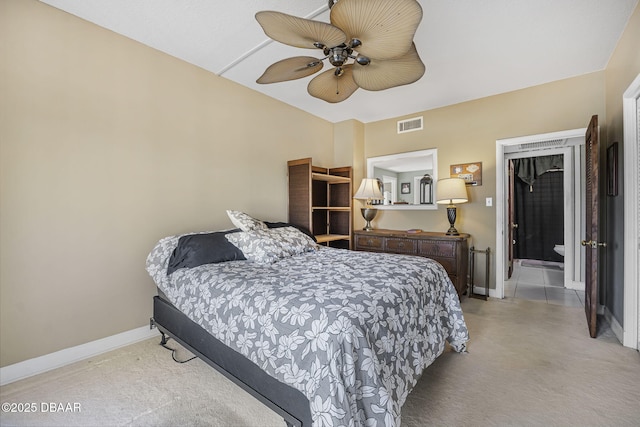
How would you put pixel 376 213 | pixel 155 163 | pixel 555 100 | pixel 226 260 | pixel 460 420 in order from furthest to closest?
pixel 376 213, pixel 555 100, pixel 155 163, pixel 226 260, pixel 460 420

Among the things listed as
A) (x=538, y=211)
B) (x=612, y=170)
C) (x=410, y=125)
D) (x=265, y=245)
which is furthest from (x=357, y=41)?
(x=538, y=211)

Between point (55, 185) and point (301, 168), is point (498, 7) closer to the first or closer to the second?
point (301, 168)

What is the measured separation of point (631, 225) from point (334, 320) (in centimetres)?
265

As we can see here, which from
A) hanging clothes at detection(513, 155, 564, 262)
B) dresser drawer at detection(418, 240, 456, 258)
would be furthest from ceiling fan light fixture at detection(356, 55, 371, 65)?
hanging clothes at detection(513, 155, 564, 262)

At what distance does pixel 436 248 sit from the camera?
363 centimetres

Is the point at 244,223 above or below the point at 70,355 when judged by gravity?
above

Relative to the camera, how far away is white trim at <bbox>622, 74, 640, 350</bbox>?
2.25 meters

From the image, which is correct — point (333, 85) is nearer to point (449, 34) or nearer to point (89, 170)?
point (449, 34)

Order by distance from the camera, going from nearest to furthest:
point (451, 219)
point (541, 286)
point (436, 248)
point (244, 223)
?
point (244, 223) → point (436, 248) → point (451, 219) → point (541, 286)

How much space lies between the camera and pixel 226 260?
2.37m

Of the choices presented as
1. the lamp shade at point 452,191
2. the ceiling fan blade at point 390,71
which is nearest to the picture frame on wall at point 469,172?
the lamp shade at point 452,191

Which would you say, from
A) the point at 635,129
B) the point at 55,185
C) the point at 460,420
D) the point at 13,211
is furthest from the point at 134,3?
the point at 635,129

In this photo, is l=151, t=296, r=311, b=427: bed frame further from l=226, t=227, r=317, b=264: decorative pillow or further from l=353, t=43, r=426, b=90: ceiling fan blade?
l=353, t=43, r=426, b=90: ceiling fan blade

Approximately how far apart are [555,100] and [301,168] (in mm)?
3093
